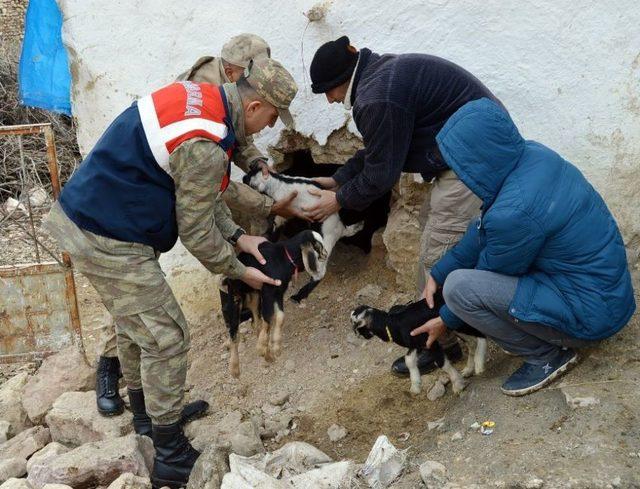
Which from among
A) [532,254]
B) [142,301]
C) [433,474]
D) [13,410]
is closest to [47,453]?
[13,410]

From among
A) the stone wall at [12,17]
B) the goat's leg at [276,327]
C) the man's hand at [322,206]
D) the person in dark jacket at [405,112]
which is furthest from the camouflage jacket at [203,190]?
the stone wall at [12,17]

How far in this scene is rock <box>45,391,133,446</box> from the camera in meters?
4.73

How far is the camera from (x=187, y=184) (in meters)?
3.43

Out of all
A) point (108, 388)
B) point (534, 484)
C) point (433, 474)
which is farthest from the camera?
point (108, 388)

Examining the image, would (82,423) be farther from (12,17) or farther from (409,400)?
(12,17)

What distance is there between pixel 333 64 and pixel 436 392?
→ 2.27 metres

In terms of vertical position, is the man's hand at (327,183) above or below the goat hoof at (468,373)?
above

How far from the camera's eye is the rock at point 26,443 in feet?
15.6

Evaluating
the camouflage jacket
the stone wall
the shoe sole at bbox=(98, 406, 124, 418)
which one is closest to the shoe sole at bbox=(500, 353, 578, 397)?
the camouflage jacket

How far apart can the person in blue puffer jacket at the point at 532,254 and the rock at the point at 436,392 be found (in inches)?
26.9

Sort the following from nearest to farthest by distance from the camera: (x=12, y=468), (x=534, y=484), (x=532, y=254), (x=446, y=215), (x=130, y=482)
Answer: (x=534, y=484)
(x=532, y=254)
(x=130, y=482)
(x=12, y=468)
(x=446, y=215)

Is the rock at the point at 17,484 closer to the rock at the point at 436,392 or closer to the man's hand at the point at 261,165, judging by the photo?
the rock at the point at 436,392

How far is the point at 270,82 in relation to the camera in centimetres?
360

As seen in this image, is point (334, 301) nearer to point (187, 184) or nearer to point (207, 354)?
point (207, 354)
